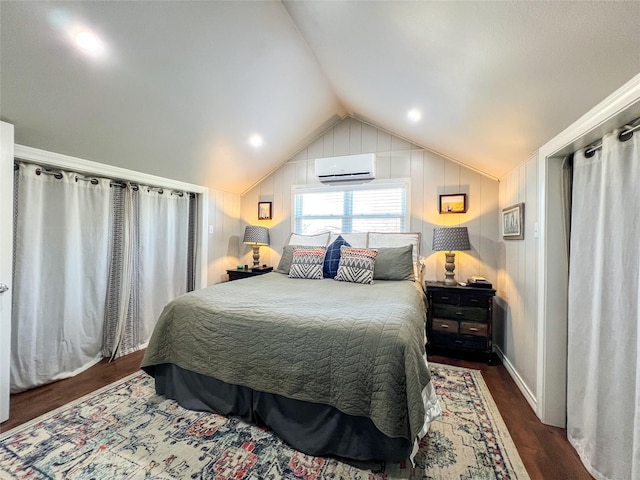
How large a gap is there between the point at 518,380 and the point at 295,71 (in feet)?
11.0

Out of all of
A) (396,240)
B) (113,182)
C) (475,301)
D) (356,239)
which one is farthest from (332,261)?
(113,182)

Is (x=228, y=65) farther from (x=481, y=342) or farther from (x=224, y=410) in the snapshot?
(x=481, y=342)

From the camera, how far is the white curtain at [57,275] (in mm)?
2068

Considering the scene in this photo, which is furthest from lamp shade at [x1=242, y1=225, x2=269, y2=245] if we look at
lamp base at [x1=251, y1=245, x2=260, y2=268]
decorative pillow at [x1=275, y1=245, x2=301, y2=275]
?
decorative pillow at [x1=275, y1=245, x2=301, y2=275]

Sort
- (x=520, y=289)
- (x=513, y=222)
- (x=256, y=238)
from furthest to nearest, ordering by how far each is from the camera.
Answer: (x=256, y=238) < (x=513, y=222) < (x=520, y=289)

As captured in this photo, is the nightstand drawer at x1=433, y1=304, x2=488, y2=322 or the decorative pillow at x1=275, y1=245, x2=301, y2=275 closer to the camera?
the nightstand drawer at x1=433, y1=304, x2=488, y2=322

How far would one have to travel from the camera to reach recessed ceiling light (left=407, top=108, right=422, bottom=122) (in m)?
2.44

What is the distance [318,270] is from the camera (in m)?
2.86

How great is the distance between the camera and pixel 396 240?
121 inches

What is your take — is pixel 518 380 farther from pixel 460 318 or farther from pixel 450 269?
pixel 450 269

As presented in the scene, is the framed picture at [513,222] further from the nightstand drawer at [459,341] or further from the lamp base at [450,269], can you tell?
the nightstand drawer at [459,341]

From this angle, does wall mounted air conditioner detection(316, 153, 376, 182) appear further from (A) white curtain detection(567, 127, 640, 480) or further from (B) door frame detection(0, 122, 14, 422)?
(B) door frame detection(0, 122, 14, 422)

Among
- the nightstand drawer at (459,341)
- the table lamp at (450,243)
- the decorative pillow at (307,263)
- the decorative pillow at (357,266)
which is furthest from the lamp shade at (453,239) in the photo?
the decorative pillow at (307,263)

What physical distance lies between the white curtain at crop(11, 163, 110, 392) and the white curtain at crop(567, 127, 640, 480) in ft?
12.1
